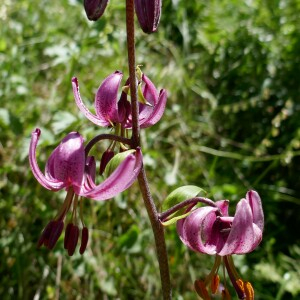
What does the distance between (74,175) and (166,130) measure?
1296 mm

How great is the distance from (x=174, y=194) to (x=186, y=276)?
→ 79 centimetres

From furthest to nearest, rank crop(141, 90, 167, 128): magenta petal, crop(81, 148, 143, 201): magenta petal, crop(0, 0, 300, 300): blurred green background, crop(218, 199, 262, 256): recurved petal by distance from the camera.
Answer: crop(0, 0, 300, 300): blurred green background < crop(141, 90, 167, 128): magenta petal < crop(218, 199, 262, 256): recurved petal < crop(81, 148, 143, 201): magenta petal

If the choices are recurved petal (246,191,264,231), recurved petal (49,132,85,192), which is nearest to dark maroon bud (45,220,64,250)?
recurved petal (49,132,85,192)

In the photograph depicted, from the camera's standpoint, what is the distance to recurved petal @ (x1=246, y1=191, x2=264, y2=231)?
1053mm

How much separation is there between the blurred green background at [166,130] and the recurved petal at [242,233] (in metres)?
0.61

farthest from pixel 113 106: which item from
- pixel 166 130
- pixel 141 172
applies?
pixel 166 130

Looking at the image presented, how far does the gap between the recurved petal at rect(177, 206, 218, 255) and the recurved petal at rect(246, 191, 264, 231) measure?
7cm

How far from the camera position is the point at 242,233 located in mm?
986

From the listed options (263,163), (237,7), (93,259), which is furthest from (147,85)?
(237,7)

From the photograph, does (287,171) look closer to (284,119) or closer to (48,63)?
(284,119)

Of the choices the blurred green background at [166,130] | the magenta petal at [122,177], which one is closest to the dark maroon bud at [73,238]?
the magenta petal at [122,177]

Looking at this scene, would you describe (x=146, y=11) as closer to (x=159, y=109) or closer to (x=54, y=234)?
(x=159, y=109)

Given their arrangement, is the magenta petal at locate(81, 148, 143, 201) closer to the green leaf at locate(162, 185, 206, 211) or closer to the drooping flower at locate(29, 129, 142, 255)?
the drooping flower at locate(29, 129, 142, 255)

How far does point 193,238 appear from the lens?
105cm
